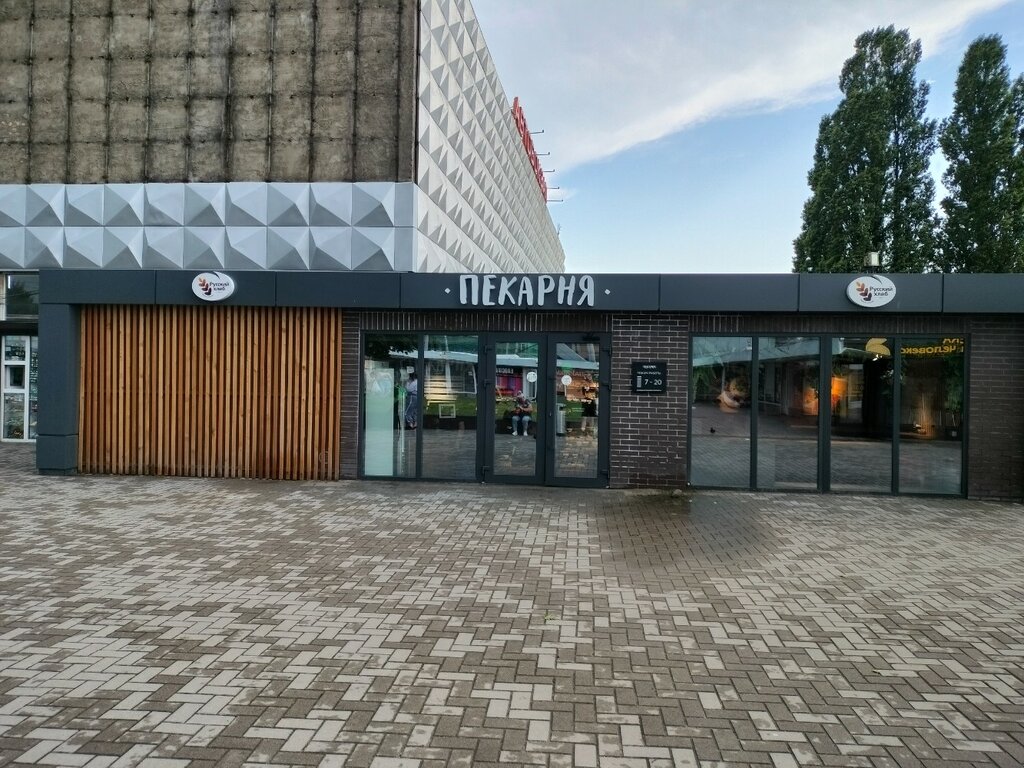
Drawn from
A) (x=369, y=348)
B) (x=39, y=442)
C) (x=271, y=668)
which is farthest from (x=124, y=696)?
(x=39, y=442)

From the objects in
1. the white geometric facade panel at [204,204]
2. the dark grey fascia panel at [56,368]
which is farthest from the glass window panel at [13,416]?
the white geometric facade panel at [204,204]

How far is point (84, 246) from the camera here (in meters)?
13.5

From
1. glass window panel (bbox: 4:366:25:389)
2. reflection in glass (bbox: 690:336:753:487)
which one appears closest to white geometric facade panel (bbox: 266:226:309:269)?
reflection in glass (bbox: 690:336:753:487)

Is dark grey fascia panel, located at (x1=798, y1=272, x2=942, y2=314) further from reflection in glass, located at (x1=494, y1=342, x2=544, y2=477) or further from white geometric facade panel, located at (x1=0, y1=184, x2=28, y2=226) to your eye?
white geometric facade panel, located at (x1=0, y1=184, x2=28, y2=226)

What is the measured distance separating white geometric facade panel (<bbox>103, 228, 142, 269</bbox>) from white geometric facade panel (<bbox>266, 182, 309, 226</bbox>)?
2.72 meters

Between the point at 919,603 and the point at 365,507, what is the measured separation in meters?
6.26

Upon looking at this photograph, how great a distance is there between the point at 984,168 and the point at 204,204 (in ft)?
106

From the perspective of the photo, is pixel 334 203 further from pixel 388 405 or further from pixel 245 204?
pixel 388 405

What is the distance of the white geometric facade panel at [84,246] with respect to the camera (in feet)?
44.1

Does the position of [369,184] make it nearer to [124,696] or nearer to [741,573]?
[741,573]

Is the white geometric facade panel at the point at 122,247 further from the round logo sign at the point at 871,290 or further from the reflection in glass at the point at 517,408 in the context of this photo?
the round logo sign at the point at 871,290

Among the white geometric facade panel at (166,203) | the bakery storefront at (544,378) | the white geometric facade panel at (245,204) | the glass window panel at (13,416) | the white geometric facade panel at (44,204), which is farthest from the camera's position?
the glass window panel at (13,416)

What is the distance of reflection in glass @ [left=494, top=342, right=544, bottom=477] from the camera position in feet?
35.9

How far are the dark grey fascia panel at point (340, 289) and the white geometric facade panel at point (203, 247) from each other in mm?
2640
